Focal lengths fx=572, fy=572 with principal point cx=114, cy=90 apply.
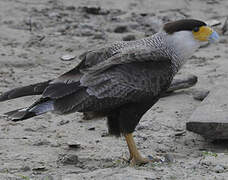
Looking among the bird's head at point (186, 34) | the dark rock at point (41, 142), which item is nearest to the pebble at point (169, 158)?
the bird's head at point (186, 34)

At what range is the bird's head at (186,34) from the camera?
16.8 feet

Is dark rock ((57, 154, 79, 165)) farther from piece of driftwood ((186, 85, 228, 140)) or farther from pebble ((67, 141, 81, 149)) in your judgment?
piece of driftwood ((186, 85, 228, 140))

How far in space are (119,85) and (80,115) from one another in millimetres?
1667

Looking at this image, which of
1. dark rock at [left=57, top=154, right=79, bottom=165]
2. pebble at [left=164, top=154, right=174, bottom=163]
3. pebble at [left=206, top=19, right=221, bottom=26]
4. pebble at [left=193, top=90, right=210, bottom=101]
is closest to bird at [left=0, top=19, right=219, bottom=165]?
→ pebble at [left=164, top=154, right=174, bottom=163]

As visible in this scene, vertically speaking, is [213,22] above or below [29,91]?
below

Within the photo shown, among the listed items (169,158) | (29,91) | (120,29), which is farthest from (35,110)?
(120,29)

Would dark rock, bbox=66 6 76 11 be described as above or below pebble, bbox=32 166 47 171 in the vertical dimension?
above

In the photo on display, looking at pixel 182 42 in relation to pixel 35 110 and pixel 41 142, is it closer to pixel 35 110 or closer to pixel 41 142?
pixel 35 110

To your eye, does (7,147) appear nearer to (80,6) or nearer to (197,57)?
(197,57)

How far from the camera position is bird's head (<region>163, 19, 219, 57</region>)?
5.12 meters

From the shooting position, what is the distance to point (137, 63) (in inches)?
194

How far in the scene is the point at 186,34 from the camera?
16.9 feet

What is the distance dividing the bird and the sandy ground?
47cm

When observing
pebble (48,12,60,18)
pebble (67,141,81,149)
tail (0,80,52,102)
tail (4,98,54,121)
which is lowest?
pebble (67,141,81,149)
